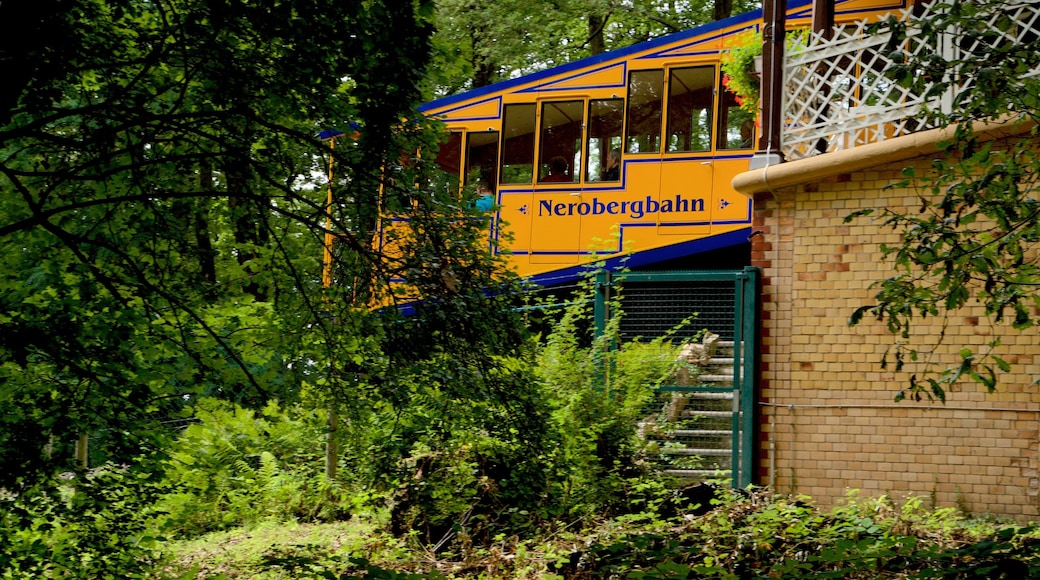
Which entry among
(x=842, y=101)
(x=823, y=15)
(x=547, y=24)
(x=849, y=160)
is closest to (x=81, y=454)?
(x=849, y=160)

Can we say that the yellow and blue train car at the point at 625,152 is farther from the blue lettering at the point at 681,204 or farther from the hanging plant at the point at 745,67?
the hanging plant at the point at 745,67

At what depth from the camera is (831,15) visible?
37.0 ft

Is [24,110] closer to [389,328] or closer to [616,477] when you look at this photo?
[389,328]

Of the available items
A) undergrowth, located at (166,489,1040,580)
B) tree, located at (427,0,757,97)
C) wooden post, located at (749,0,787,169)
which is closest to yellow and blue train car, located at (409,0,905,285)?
wooden post, located at (749,0,787,169)

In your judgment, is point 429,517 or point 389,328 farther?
point 429,517

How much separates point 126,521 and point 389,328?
6.06 ft

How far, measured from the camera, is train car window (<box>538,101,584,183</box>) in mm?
14750

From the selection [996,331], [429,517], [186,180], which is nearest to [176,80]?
[186,180]

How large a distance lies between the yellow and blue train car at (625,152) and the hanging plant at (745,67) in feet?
4.64

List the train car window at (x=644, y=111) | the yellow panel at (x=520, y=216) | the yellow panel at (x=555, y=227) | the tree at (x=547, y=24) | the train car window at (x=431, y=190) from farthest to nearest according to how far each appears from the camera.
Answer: the tree at (x=547, y=24)
the yellow panel at (x=520, y=216)
the yellow panel at (x=555, y=227)
the train car window at (x=644, y=111)
the train car window at (x=431, y=190)

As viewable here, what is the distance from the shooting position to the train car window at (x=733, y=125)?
1399cm

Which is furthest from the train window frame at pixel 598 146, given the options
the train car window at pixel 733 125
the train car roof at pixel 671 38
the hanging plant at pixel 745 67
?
the hanging plant at pixel 745 67

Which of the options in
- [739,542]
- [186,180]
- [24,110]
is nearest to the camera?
[24,110]

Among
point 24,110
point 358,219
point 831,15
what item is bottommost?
point 358,219
